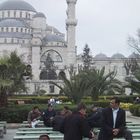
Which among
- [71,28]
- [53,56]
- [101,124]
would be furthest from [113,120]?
[53,56]

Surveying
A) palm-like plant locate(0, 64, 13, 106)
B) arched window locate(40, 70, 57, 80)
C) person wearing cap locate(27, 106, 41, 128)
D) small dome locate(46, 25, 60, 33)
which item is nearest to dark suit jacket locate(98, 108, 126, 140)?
person wearing cap locate(27, 106, 41, 128)

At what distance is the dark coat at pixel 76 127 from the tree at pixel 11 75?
14.1m

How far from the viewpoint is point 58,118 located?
36.1ft

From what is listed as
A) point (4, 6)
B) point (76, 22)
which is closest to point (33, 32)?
point (4, 6)

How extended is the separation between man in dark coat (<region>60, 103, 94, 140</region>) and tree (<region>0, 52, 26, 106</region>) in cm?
1409

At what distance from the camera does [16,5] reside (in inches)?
5059

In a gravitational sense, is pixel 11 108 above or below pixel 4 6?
below

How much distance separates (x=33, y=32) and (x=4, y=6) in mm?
14533

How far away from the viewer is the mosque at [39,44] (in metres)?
102

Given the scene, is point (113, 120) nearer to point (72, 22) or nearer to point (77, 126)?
point (77, 126)

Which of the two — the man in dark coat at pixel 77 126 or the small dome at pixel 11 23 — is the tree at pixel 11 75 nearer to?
the man in dark coat at pixel 77 126

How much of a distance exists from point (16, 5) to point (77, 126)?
123 metres

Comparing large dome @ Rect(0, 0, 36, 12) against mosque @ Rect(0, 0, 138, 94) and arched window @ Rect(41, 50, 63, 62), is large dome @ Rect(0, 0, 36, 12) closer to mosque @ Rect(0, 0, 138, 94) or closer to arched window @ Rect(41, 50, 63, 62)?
mosque @ Rect(0, 0, 138, 94)

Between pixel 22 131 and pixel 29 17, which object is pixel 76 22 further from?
pixel 22 131
